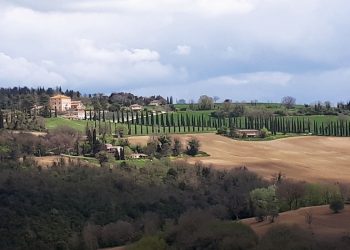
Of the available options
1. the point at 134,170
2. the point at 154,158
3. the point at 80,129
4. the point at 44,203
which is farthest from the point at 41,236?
the point at 80,129

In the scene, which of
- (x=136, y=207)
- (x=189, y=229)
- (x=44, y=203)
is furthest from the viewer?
(x=136, y=207)

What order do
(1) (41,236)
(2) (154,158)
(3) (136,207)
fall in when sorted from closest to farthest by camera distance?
(1) (41,236), (3) (136,207), (2) (154,158)

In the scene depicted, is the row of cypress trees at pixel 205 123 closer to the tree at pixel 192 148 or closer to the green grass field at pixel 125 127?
the green grass field at pixel 125 127

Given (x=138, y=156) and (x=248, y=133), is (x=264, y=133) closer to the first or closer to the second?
(x=248, y=133)

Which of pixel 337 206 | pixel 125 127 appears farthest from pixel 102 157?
pixel 337 206

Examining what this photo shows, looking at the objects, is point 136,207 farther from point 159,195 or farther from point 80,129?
point 80,129

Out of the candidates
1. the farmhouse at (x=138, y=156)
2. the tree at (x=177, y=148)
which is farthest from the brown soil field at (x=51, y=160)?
the tree at (x=177, y=148)
